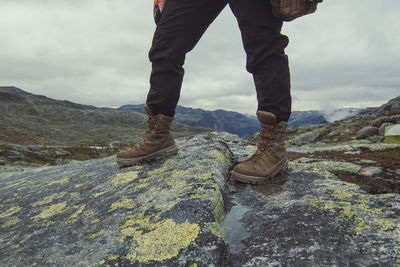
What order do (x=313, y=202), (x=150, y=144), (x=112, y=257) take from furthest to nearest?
1. (x=150, y=144)
2. (x=313, y=202)
3. (x=112, y=257)

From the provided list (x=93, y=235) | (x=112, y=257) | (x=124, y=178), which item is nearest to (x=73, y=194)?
(x=124, y=178)

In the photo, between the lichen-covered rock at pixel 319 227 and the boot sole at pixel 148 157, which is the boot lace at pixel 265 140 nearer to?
the lichen-covered rock at pixel 319 227

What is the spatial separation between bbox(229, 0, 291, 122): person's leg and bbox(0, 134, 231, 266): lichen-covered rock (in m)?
1.20

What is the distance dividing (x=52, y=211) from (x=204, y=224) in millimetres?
2051

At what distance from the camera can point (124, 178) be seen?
3.47 m

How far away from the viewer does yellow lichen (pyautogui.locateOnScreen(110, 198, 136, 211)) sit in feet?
8.32

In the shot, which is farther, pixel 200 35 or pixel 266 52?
pixel 200 35

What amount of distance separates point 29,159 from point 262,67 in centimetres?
4070

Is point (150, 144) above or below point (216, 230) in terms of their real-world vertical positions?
above

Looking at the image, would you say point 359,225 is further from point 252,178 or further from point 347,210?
point 252,178

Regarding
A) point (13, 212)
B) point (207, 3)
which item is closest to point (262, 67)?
point (207, 3)

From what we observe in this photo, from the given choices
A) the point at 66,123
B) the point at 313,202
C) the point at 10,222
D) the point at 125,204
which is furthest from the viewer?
the point at 66,123

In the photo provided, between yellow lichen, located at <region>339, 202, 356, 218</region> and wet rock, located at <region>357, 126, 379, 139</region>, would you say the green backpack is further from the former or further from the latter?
wet rock, located at <region>357, 126, 379, 139</region>

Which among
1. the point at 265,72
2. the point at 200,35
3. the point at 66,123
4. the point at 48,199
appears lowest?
the point at 66,123
